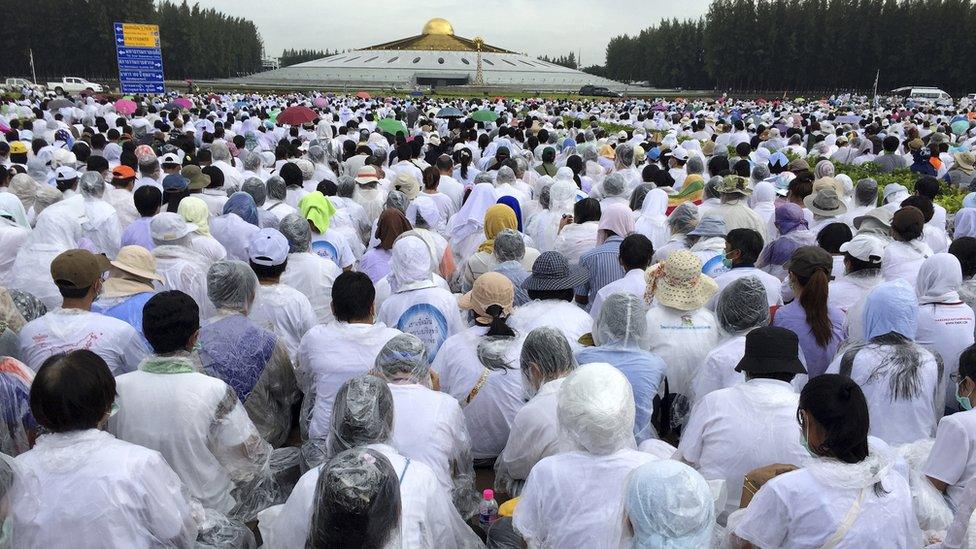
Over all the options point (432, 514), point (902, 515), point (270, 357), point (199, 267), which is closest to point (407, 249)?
point (270, 357)

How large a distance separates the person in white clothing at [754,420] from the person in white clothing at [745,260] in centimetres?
205

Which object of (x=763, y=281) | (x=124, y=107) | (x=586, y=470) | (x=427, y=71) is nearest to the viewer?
(x=586, y=470)

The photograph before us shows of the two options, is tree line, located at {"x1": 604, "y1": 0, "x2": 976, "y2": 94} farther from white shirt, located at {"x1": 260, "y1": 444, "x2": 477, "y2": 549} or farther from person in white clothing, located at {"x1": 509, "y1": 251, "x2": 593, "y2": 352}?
white shirt, located at {"x1": 260, "y1": 444, "x2": 477, "y2": 549}

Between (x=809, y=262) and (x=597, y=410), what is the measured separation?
2.65m

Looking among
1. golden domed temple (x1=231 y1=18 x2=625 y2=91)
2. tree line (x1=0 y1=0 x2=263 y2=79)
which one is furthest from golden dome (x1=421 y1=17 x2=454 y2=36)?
tree line (x1=0 y1=0 x2=263 y2=79)

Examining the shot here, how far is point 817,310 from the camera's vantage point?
4535 mm

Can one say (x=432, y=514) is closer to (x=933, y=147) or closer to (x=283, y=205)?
(x=283, y=205)

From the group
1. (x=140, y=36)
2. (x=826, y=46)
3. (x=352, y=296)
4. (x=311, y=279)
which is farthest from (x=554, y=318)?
(x=826, y=46)

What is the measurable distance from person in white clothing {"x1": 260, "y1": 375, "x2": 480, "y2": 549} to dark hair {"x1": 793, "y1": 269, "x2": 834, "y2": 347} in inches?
111

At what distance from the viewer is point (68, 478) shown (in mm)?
2613

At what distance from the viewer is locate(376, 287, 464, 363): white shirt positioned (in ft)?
16.1

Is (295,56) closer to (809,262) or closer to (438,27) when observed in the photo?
(438,27)

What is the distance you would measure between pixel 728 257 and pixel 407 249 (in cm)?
240

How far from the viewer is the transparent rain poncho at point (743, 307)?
3.99m
